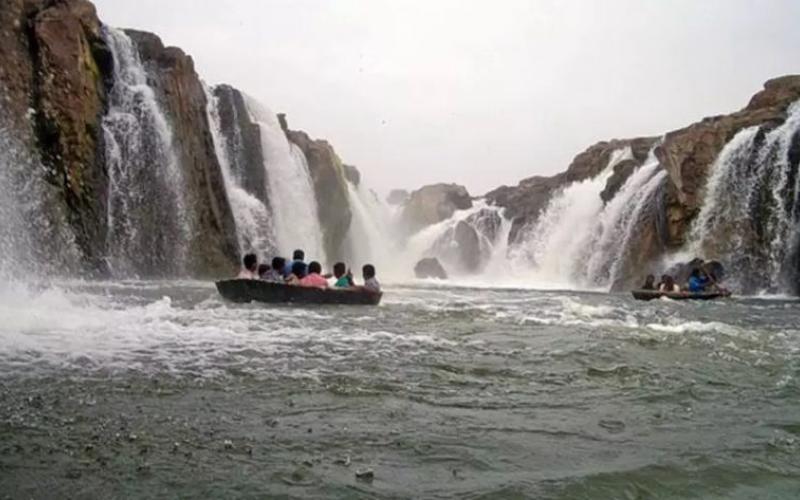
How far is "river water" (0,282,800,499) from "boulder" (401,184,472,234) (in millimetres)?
57357

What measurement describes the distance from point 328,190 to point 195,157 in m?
15.3

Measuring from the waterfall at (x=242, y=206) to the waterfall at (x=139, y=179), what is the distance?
430cm

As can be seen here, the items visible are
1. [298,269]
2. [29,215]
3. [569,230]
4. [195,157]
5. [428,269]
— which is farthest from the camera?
[428,269]

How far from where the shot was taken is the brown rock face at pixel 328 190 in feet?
143

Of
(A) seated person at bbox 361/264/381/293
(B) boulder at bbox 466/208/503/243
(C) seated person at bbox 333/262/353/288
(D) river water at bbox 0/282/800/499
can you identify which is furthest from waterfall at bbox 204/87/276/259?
(B) boulder at bbox 466/208/503/243

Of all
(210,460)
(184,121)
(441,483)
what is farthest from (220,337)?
(184,121)

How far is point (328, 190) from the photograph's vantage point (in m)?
44.2

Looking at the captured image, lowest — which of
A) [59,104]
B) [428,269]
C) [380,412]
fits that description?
[380,412]

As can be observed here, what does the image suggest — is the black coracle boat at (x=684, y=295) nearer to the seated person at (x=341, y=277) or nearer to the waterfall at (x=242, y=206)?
the seated person at (x=341, y=277)

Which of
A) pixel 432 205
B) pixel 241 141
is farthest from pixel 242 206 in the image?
pixel 432 205

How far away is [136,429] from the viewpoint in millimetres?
4605

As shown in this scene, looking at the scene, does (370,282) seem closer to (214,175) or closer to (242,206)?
(214,175)

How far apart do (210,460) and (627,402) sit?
11.4 feet

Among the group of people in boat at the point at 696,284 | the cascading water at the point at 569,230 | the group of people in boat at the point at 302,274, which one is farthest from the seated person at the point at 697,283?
the cascading water at the point at 569,230
